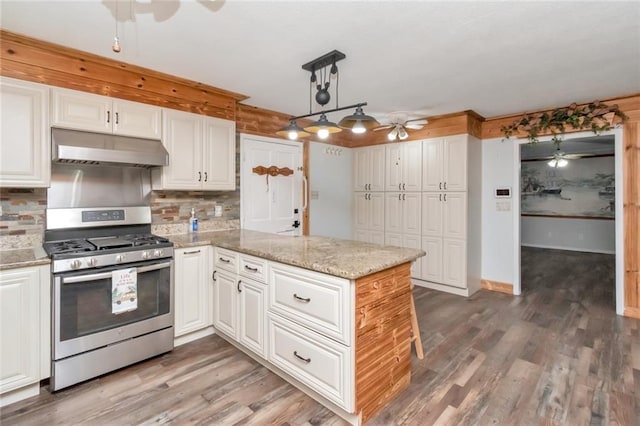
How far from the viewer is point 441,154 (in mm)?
4457

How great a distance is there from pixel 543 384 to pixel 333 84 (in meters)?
2.97

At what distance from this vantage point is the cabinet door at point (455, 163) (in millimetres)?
4238

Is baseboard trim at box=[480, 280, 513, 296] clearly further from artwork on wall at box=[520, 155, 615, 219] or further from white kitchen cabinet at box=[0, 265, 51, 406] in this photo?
white kitchen cabinet at box=[0, 265, 51, 406]

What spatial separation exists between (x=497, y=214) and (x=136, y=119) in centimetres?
449

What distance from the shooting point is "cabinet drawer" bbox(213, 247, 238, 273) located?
2.71m

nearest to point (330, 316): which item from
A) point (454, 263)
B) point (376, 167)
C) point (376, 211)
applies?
point (454, 263)

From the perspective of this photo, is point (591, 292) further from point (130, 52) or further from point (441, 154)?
point (130, 52)

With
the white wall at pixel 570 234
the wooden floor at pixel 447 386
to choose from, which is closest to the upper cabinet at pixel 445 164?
the wooden floor at pixel 447 386

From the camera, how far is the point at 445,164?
4.43 metres

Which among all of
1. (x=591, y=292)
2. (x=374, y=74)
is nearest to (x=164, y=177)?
(x=374, y=74)

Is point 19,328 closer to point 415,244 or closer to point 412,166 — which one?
point 415,244

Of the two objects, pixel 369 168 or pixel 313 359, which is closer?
pixel 313 359

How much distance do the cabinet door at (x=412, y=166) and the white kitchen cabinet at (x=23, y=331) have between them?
421 centimetres

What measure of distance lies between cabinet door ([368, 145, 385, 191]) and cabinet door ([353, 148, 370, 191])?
0.06 meters
